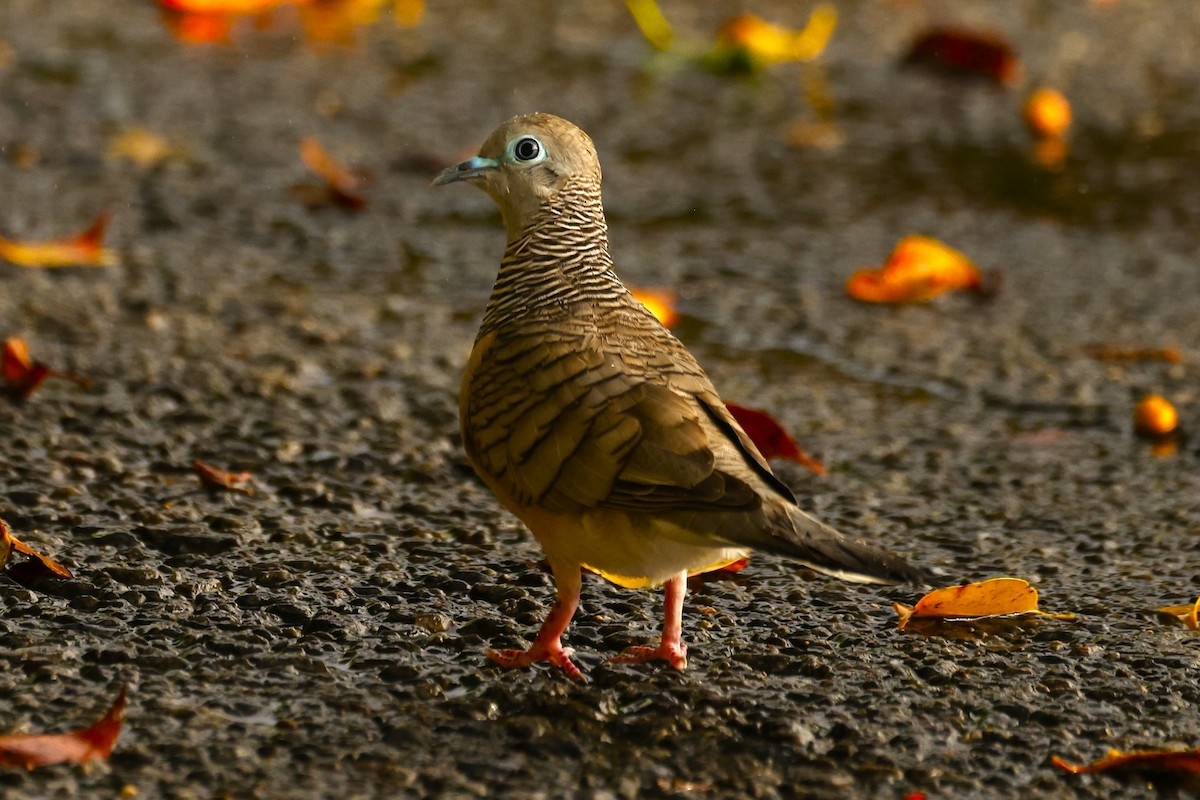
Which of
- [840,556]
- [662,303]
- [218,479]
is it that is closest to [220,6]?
[662,303]

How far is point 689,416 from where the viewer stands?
330 cm

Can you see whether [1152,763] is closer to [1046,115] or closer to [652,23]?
[1046,115]

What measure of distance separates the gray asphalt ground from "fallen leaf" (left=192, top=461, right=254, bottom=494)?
0.22 ft

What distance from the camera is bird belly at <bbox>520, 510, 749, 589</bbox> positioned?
3242 millimetres

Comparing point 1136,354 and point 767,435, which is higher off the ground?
point 1136,354

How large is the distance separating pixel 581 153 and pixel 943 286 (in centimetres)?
273

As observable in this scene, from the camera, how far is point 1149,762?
3.04 metres

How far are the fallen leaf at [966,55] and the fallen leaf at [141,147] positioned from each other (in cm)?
433

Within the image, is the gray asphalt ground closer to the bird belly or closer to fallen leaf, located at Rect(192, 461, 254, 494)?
fallen leaf, located at Rect(192, 461, 254, 494)

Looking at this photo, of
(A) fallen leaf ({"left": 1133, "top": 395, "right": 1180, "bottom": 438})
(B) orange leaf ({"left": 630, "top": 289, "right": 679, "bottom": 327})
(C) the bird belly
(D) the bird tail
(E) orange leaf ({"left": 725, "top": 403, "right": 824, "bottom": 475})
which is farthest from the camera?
(B) orange leaf ({"left": 630, "top": 289, "right": 679, "bottom": 327})

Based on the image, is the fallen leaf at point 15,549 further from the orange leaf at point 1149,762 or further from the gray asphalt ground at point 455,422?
the orange leaf at point 1149,762

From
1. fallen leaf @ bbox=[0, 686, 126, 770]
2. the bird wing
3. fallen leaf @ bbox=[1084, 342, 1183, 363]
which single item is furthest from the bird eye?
fallen leaf @ bbox=[1084, 342, 1183, 363]

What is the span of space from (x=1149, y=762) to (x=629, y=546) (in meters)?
1.14

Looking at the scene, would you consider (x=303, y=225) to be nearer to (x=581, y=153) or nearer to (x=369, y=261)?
(x=369, y=261)
